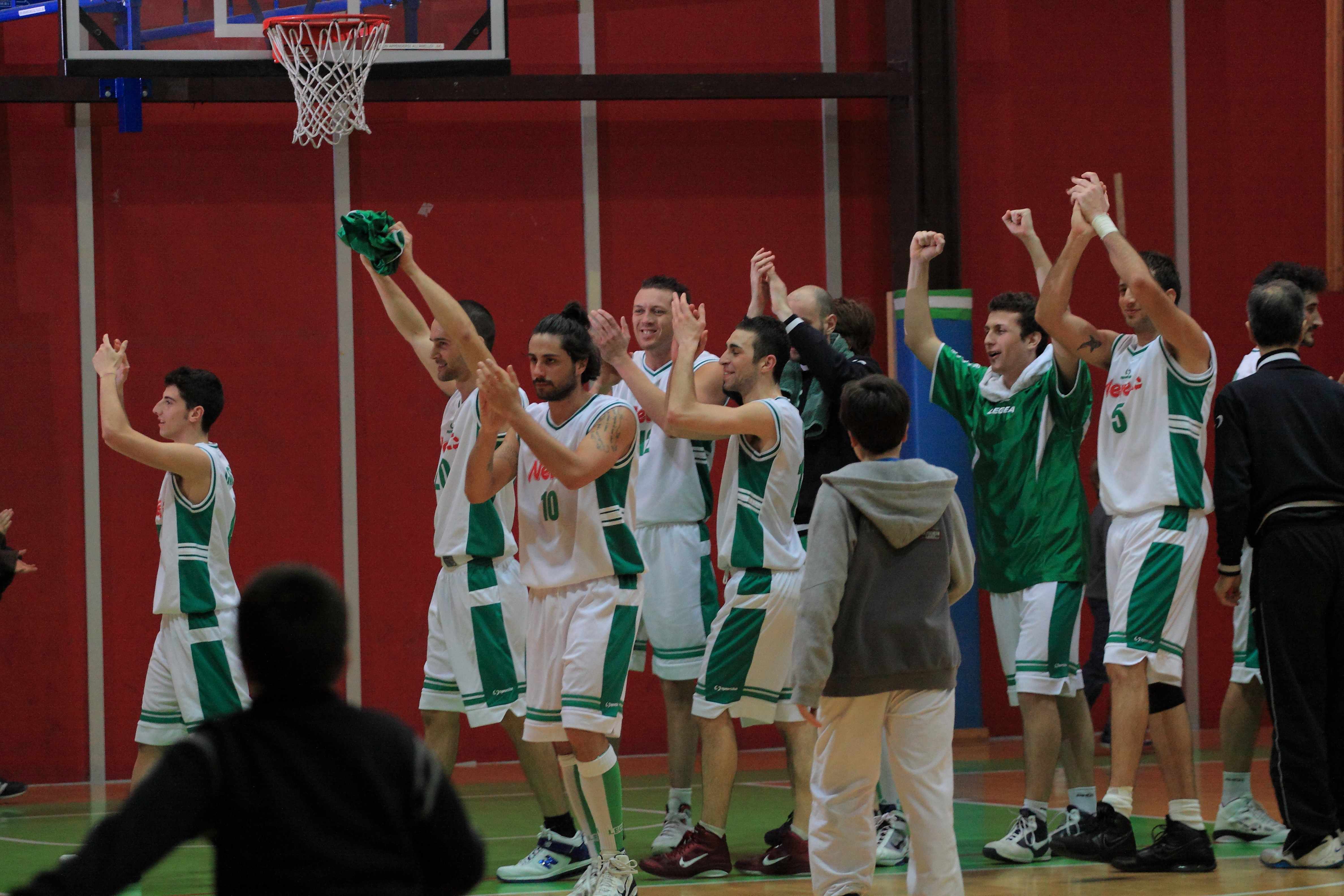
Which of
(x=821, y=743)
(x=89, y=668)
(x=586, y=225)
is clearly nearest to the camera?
(x=821, y=743)

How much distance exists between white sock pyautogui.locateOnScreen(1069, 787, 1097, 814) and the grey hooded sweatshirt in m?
1.62

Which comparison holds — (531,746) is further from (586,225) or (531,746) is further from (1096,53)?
(1096,53)

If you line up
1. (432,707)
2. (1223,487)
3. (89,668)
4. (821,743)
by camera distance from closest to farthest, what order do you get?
(821,743), (1223,487), (432,707), (89,668)

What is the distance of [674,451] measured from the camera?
6734 mm

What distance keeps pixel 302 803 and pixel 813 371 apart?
14.1 ft

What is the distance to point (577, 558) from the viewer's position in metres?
5.39

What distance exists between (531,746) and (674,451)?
1.45 metres

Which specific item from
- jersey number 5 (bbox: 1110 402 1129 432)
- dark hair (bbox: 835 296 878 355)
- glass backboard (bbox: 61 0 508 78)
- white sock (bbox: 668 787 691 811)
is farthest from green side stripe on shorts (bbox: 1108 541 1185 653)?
glass backboard (bbox: 61 0 508 78)

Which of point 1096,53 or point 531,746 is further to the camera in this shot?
point 1096,53

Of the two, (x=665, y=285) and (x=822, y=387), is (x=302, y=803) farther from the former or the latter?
(x=665, y=285)

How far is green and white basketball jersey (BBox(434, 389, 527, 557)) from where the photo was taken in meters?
6.36

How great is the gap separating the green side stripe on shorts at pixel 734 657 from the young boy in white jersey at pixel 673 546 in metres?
0.45

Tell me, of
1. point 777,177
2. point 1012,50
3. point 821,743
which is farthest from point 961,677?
point 821,743

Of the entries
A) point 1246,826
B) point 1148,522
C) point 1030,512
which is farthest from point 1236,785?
point 1030,512
